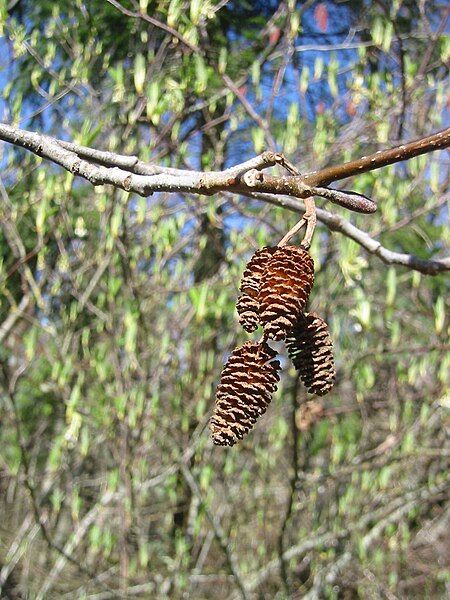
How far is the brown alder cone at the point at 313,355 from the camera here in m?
0.91

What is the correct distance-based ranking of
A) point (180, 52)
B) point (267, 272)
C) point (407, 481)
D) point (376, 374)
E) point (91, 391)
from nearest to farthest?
1. point (267, 272)
2. point (180, 52)
3. point (91, 391)
4. point (376, 374)
5. point (407, 481)

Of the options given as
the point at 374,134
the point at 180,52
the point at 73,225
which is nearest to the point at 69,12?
the point at 180,52

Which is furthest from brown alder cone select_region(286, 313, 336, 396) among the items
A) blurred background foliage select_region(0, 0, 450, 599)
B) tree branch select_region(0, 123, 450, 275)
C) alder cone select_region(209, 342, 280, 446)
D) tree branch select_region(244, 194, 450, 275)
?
blurred background foliage select_region(0, 0, 450, 599)

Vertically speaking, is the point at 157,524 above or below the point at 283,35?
below

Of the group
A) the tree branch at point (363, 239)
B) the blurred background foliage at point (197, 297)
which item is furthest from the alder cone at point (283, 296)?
the blurred background foliage at point (197, 297)

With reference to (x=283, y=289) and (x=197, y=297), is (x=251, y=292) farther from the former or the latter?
(x=197, y=297)

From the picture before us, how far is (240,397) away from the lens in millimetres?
858

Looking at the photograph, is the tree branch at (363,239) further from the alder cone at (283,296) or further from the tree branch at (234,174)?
the alder cone at (283,296)

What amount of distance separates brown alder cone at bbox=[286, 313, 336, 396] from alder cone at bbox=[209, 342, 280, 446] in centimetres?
5

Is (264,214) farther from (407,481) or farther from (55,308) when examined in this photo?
(407,481)

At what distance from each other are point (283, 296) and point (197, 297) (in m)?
1.83

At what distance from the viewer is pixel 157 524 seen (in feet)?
14.3

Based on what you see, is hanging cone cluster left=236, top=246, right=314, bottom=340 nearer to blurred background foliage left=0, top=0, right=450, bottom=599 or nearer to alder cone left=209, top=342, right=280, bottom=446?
alder cone left=209, top=342, right=280, bottom=446

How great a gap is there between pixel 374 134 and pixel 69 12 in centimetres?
147
